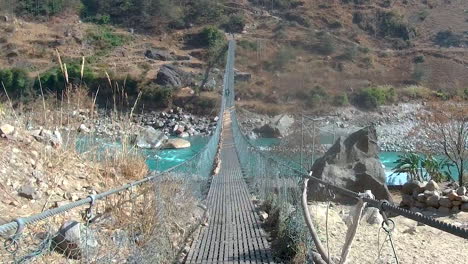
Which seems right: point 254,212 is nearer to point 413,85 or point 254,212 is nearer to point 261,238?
point 261,238

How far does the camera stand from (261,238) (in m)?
4.86

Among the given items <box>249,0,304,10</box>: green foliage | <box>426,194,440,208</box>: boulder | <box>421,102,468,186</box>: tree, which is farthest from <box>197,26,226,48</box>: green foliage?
<box>426,194,440,208</box>: boulder

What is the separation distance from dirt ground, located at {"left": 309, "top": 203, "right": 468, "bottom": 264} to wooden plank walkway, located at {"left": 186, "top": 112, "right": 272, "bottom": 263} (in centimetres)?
54

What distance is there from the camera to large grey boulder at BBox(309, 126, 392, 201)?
9.26m

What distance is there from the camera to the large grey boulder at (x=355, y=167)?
9.26m

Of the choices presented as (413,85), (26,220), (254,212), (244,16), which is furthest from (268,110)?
(244,16)

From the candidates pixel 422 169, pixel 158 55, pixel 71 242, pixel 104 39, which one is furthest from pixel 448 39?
pixel 71 242

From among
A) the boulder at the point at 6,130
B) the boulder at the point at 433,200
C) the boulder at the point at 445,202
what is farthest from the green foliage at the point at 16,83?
the boulder at the point at 445,202

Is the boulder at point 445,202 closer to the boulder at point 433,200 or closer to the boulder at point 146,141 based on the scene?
the boulder at point 433,200

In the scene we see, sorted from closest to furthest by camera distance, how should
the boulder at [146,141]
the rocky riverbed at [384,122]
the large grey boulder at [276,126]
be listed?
the boulder at [146,141], the large grey boulder at [276,126], the rocky riverbed at [384,122]

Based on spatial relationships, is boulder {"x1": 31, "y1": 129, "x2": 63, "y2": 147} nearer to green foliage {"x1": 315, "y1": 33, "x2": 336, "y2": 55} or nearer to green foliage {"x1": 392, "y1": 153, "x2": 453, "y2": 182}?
green foliage {"x1": 392, "y1": 153, "x2": 453, "y2": 182}

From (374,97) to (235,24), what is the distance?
25420 millimetres

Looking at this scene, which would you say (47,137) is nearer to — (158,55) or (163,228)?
(163,228)

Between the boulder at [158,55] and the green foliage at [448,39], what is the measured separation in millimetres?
23735
